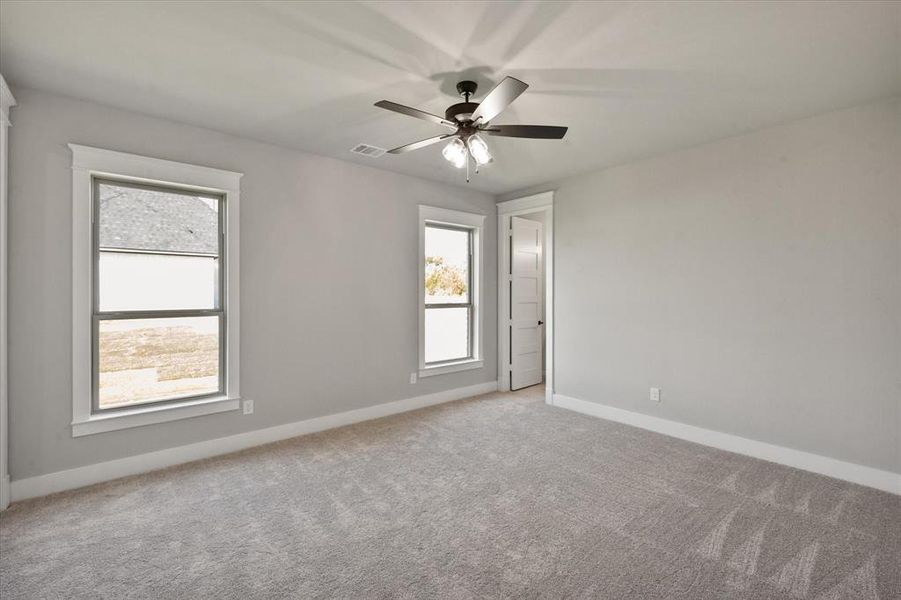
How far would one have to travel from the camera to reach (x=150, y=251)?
10.7ft

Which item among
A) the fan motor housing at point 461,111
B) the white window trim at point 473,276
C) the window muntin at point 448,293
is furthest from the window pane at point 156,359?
the fan motor housing at point 461,111

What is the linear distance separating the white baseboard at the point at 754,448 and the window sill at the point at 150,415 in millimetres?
3569

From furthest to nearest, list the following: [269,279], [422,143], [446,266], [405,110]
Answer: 1. [446,266]
2. [269,279]
3. [422,143]
4. [405,110]

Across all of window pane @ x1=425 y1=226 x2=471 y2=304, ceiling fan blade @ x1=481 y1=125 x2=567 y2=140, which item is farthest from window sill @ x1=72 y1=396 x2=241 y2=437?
ceiling fan blade @ x1=481 y1=125 x2=567 y2=140

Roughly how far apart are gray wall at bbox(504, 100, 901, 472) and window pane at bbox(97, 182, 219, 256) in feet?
12.1

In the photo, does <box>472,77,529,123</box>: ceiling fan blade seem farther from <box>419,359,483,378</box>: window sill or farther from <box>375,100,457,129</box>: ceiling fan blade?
<box>419,359,483,378</box>: window sill

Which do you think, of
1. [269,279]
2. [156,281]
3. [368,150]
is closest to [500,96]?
[368,150]

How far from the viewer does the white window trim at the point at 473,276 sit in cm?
491

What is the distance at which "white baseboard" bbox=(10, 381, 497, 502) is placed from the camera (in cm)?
281

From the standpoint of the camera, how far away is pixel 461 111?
2674mm

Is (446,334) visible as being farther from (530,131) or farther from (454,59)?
→ (454,59)

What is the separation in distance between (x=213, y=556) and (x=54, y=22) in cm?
280

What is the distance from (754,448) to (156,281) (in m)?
4.96

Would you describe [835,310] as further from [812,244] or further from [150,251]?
[150,251]
